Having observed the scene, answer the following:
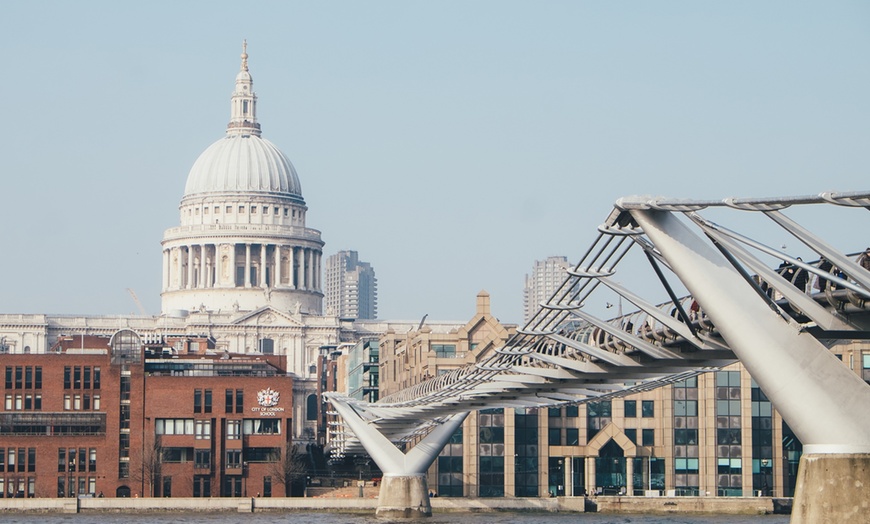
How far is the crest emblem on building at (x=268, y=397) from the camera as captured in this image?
102 metres

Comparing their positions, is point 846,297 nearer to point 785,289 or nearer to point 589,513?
point 785,289

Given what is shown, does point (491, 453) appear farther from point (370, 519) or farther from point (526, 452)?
point (370, 519)

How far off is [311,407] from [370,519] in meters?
99.2

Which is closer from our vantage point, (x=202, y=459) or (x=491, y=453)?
(x=491, y=453)

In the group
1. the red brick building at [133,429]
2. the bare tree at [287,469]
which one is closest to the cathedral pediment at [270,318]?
the red brick building at [133,429]

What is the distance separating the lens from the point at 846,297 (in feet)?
115

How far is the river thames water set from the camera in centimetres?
7931

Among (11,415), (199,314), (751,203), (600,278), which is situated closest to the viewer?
(751,203)

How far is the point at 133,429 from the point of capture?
100500 millimetres

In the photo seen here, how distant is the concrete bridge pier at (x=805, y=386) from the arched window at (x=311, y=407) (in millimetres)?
144209

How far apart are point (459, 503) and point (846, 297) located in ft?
178

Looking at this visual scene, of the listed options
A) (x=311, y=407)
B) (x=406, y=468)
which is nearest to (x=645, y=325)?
(x=406, y=468)

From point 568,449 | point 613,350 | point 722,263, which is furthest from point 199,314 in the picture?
point 722,263

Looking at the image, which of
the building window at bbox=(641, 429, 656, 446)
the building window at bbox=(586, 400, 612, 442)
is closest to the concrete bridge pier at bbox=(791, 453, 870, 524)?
the building window at bbox=(586, 400, 612, 442)
